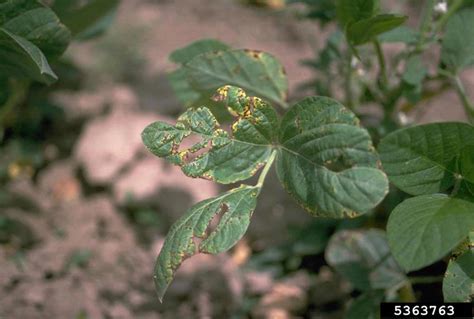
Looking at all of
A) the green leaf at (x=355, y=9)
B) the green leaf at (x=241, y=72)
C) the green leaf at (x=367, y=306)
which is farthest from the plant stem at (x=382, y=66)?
the green leaf at (x=367, y=306)

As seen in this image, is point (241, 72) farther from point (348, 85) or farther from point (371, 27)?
point (348, 85)

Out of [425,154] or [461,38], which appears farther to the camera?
[461,38]

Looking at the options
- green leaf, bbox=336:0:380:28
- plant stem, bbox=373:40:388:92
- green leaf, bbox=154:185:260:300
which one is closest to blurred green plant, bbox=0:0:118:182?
green leaf, bbox=154:185:260:300

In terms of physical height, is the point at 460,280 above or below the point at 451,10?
below

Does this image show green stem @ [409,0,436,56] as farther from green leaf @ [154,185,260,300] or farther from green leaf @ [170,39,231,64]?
green leaf @ [154,185,260,300]

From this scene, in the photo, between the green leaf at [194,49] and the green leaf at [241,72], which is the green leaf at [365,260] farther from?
the green leaf at [194,49]

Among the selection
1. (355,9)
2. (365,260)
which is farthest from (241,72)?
(365,260)

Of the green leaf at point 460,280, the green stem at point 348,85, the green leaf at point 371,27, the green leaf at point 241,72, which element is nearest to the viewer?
the green leaf at point 460,280
